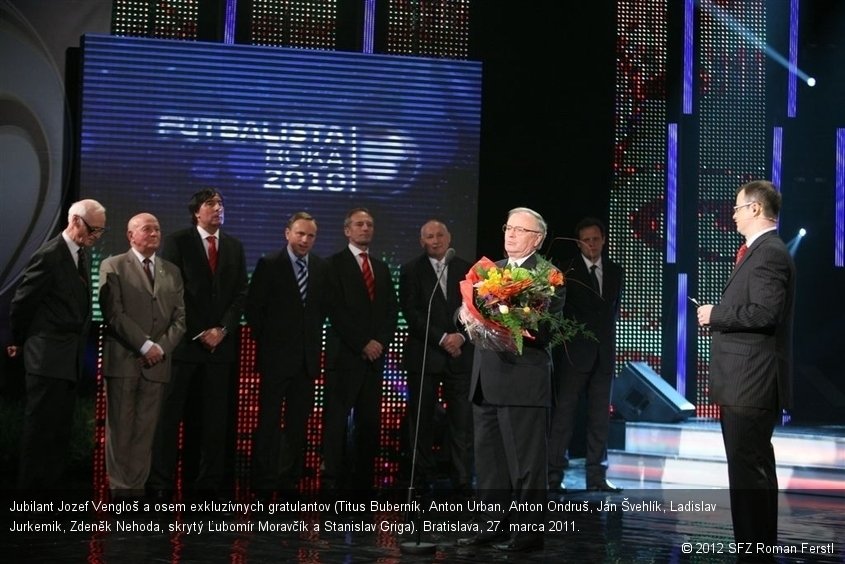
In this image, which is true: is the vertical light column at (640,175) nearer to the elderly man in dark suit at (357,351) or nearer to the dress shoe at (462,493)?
the dress shoe at (462,493)

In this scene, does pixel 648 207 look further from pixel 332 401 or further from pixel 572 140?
pixel 332 401

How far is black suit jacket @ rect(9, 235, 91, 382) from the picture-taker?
642 centimetres

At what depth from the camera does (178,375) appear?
7000mm

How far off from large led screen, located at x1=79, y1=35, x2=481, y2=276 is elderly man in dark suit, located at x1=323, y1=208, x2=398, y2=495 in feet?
3.46

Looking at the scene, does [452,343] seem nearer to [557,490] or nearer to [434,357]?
[434,357]

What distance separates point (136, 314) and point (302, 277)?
3.89 ft

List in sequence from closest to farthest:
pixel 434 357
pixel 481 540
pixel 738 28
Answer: pixel 481 540, pixel 434 357, pixel 738 28

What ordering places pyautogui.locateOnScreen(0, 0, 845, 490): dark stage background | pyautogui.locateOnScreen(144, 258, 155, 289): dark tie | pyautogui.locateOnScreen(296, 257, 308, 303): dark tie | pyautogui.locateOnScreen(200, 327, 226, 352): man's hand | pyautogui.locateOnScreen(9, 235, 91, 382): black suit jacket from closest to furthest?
pyautogui.locateOnScreen(9, 235, 91, 382): black suit jacket < pyautogui.locateOnScreen(144, 258, 155, 289): dark tie < pyautogui.locateOnScreen(200, 327, 226, 352): man's hand < pyautogui.locateOnScreen(296, 257, 308, 303): dark tie < pyautogui.locateOnScreen(0, 0, 845, 490): dark stage background

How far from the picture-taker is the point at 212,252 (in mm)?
7145

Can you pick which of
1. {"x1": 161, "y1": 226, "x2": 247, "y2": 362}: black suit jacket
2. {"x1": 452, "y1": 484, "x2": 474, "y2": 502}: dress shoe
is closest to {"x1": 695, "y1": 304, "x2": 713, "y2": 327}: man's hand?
{"x1": 452, "y1": 484, "x2": 474, "y2": 502}: dress shoe

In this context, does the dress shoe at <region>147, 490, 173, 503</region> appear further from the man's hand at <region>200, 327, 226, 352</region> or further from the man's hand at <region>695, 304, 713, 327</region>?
the man's hand at <region>695, 304, 713, 327</region>

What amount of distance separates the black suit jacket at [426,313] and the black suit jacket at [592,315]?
74 cm

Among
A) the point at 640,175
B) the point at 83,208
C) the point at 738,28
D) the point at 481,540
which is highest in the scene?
the point at 738,28

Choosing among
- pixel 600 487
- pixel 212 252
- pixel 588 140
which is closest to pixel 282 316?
pixel 212 252
